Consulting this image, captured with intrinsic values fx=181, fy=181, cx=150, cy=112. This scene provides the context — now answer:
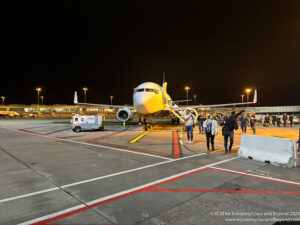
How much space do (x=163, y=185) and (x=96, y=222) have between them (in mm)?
1911

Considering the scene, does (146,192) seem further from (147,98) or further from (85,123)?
(85,123)

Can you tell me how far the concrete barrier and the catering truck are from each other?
42.3 ft

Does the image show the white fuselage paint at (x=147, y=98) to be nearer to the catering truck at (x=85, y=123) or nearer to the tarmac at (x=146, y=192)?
the catering truck at (x=85, y=123)

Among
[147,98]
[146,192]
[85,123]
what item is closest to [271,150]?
[146,192]

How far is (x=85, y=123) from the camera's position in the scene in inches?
646

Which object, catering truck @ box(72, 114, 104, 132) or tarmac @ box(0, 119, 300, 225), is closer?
tarmac @ box(0, 119, 300, 225)

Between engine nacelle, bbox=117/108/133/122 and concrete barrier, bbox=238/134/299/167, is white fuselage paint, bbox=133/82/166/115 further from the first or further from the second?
concrete barrier, bbox=238/134/299/167

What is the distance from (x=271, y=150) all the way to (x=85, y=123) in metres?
14.3

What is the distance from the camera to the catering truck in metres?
16.1

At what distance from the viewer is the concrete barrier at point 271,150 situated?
231 inches

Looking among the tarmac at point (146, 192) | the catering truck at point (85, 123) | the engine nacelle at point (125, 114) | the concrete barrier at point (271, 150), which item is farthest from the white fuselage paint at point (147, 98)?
the concrete barrier at point (271, 150)

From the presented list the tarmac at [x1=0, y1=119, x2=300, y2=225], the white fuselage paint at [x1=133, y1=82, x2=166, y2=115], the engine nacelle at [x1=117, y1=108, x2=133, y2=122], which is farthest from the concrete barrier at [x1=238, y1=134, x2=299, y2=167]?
the engine nacelle at [x1=117, y1=108, x2=133, y2=122]

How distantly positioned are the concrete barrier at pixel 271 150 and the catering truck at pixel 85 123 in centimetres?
1290

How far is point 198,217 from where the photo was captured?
2.93 m
